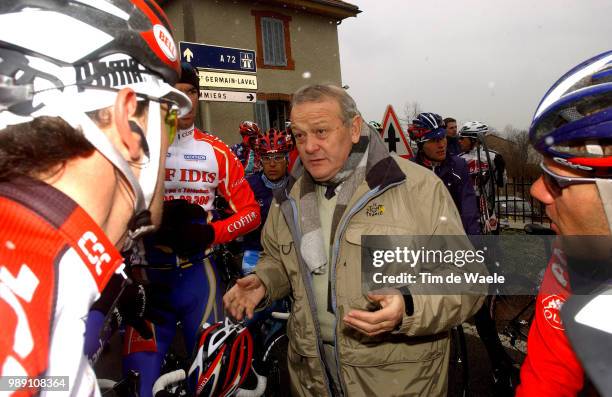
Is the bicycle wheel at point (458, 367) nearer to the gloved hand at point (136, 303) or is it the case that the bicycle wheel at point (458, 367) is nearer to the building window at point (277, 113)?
the gloved hand at point (136, 303)

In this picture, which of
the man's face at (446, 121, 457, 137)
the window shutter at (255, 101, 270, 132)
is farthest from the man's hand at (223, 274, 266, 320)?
the window shutter at (255, 101, 270, 132)

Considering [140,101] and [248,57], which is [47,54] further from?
[248,57]

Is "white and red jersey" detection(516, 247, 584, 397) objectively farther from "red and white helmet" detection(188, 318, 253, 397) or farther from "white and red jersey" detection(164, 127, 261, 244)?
"white and red jersey" detection(164, 127, 261, 244)

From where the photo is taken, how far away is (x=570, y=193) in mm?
1230

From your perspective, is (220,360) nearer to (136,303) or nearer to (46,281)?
(136,303)

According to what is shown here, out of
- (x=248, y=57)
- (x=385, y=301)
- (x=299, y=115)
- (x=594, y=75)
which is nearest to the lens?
(x=594, y=75)

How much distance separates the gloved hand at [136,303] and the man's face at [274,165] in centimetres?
288

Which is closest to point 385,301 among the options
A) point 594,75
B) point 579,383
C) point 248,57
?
point 579,383

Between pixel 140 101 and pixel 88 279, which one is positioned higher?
pixel 140 101

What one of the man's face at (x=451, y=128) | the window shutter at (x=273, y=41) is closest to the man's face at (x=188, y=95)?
the man's face at (x=451, y=128)

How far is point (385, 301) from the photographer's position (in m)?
1.69

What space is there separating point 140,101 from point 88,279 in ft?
1.71

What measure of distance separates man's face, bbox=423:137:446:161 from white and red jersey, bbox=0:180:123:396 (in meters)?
4.59

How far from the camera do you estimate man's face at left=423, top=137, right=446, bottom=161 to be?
492 centimetres
